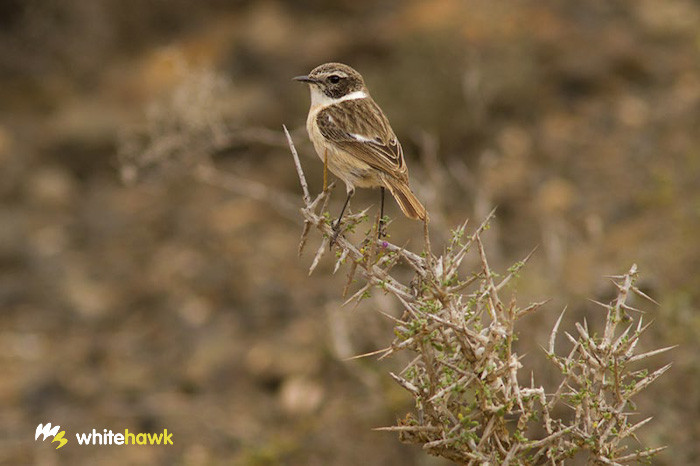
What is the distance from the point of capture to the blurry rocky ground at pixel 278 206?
6.62 meters

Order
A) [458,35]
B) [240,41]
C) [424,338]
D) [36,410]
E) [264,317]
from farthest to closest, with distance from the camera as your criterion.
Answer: [240,41]
[458,35]
[264,317]
[36,410]
[424,338]

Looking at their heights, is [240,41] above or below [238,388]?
above

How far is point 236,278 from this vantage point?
908cm

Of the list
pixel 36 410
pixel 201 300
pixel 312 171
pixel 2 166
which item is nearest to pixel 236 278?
pixel 201 300

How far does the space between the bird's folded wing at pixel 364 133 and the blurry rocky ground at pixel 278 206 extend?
0.93 meters

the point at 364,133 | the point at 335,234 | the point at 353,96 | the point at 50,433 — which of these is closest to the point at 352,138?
the point at 364,133

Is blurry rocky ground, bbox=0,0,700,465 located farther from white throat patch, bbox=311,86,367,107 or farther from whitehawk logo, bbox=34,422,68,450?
white throat patch, bbox=311,86,367,107

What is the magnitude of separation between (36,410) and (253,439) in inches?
74.1

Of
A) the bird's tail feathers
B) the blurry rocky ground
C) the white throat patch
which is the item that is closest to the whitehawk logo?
the blurry rocky ground

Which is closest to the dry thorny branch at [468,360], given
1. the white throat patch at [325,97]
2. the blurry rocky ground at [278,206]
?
the white throat patch at [325,97]

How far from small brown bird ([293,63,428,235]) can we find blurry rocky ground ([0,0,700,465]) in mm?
769

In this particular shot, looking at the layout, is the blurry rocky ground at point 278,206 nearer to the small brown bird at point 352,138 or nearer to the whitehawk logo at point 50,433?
the whitehawk logo at point 50,433

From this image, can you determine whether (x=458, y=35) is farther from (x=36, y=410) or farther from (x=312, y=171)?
(x=36, y=410)

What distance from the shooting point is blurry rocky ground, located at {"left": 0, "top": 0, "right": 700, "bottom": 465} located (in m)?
6.62
